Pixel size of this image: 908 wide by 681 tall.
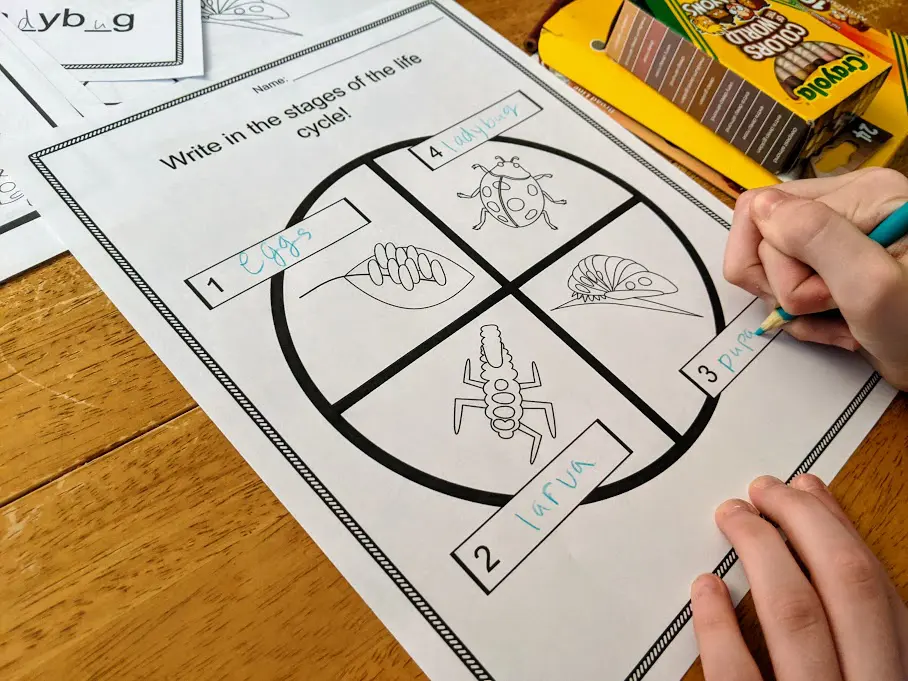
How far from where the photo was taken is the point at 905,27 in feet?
2.15

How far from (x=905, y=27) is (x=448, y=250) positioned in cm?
55

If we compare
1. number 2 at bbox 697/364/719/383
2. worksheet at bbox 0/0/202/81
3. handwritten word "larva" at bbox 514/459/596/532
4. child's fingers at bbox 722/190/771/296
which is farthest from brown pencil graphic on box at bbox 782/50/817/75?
worksheet at bbox 0/0/202/81

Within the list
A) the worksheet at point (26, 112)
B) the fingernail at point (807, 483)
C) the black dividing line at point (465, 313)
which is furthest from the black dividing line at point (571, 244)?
the worksheet at point (26, 112)

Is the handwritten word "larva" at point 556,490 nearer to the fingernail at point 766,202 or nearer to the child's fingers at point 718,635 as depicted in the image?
the child's fingers at point 718,635

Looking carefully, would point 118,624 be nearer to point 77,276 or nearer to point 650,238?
point 77,276

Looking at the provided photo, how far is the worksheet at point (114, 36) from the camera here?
1.75ft

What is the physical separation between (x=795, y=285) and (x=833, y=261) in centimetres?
3

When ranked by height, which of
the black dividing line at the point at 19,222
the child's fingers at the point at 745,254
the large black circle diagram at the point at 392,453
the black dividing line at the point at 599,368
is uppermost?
the child's fingers at the point at 745,254

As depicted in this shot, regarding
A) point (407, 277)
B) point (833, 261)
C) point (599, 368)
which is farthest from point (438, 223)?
point (833, 261)

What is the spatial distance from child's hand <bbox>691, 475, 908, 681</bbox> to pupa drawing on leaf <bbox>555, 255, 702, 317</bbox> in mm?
154

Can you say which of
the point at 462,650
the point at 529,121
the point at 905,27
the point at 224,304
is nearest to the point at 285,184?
the point at 224,304

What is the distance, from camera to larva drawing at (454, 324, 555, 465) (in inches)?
15.8

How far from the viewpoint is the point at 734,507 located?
381 mm

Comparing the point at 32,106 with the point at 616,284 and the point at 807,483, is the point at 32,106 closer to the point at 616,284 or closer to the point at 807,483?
the point at 616,284
